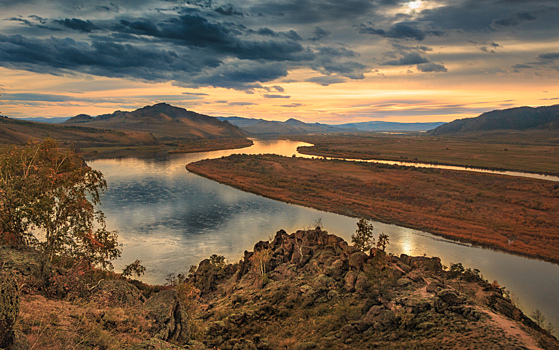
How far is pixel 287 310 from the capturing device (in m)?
21.7

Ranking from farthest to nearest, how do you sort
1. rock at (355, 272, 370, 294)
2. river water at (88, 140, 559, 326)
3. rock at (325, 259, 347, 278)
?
1. river water at (88, 140, 559, 326)
2. rock at (325, 259, 347, 278)
3. rock at (355, 272, 370, 294)

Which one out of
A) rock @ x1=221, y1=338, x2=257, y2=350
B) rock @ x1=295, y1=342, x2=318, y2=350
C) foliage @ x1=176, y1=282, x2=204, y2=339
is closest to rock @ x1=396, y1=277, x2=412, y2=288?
rock @ x1=295, y1=342, x2=318, y2=350

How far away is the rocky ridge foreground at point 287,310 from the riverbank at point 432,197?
24.6 meters

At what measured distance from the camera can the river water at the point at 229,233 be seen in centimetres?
3453

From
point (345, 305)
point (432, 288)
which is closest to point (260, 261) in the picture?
point (345, 305)

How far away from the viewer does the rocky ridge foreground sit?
12.2 metres

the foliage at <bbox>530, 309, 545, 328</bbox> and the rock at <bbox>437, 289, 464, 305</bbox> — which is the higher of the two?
the rock at <bbox>437, 289, 464, 305</bbox>

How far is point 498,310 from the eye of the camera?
19.9 m

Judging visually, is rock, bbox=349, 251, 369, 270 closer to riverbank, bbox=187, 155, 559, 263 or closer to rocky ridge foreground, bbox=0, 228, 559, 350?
rocky ridge foreground, bbox=0, 228, 559, 350

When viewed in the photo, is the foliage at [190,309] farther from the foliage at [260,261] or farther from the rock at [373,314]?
the rock at [373,314]

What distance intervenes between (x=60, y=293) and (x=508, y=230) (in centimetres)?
5660

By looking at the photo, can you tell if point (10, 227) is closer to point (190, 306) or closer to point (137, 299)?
point (137, 299)

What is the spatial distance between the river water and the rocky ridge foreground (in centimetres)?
1056

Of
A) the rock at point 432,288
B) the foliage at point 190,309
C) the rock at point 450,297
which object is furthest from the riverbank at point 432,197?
the foliage at point 190,309
